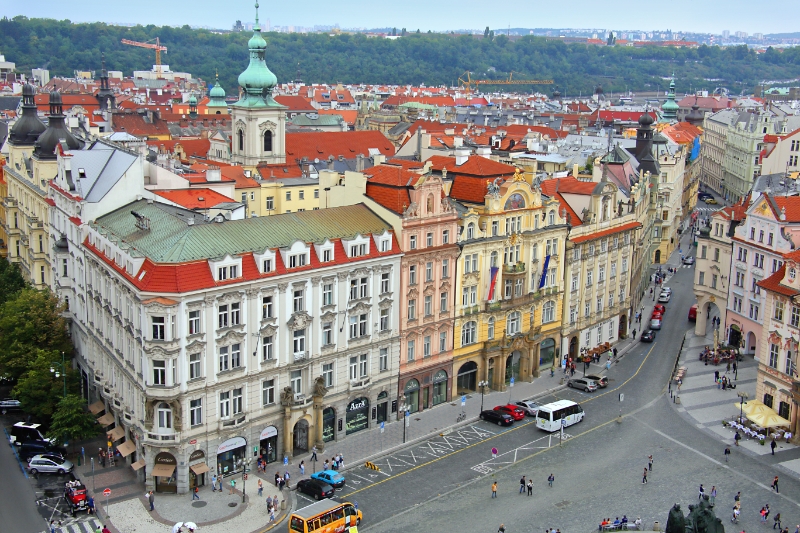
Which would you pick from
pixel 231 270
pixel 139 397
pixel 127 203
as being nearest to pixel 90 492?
pixel 139 397

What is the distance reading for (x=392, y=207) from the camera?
83.2 meters

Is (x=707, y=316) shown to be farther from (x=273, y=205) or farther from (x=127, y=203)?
(x=127, y=203)

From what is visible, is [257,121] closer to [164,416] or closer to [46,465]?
[46,465]

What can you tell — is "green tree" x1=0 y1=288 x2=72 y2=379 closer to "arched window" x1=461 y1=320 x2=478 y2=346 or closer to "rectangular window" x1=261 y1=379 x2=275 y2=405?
"rectangular window" x1=261 y1=379 x2=275 y2=405

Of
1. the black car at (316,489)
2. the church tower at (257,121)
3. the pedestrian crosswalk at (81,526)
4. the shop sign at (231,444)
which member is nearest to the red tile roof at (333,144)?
the church tower at (257,121)

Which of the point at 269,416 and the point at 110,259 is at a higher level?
the point at 110,259

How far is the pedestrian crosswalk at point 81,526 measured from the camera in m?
63.6

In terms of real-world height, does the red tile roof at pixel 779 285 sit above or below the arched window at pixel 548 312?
above

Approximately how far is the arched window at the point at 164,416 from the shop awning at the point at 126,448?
442 cm

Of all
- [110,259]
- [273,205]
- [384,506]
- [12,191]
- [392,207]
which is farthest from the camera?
[273,205]

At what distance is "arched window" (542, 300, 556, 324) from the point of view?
98.4 meters

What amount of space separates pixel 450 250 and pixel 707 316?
151 ft

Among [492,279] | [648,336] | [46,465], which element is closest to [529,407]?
[492,279]

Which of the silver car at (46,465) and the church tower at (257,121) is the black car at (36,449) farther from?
the church tower at (257,121)
